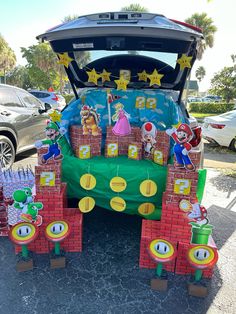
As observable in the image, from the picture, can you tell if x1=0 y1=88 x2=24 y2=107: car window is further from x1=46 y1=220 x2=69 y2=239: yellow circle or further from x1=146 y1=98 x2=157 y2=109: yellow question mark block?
x1=46 y1=220 x2=69 y2=239: yellow circle

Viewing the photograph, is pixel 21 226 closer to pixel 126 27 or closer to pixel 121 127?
pixel 121 127

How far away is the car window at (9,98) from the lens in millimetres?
4620

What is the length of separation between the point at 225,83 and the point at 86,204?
1986 cm

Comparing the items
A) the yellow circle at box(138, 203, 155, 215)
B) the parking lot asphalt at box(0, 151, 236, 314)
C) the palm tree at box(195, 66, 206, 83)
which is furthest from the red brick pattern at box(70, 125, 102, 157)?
the palm tree at box(195, 66, 206, 83)

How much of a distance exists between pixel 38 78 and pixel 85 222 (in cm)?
2805

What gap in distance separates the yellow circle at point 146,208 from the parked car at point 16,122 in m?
2.73

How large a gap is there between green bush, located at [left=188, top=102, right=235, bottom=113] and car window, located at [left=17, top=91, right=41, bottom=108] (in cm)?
1794

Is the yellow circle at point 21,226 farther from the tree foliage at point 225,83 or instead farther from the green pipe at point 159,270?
the tree foliage at point 225,83

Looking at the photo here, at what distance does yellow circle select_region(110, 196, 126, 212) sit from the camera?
261 cm

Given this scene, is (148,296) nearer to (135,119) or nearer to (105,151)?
(105,151)

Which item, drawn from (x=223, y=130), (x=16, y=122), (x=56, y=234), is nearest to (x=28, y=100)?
(x=16, y=122)

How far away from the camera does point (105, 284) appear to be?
2.17 meters

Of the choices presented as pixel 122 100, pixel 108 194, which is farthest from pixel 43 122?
pixel 108 194

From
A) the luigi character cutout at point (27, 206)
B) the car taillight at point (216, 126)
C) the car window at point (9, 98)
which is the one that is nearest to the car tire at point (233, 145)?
the car taillight at point (216, 126)
